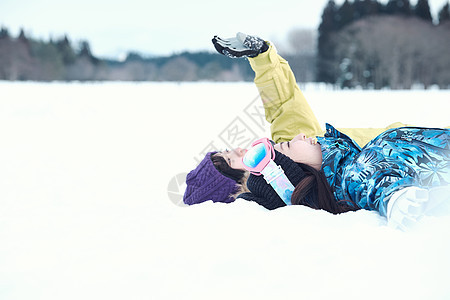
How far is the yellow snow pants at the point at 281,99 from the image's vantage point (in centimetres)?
283

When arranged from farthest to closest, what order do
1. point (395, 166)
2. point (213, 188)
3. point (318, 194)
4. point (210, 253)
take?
1. point (213, 188)
2. point (318, 194)
3. point (395, 166)
4. point (210, 253)

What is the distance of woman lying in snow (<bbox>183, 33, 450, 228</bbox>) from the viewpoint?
1496 millimetres

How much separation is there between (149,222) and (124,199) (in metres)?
1.12

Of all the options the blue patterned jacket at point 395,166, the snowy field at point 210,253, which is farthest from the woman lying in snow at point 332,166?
the snowy field at point 210,253

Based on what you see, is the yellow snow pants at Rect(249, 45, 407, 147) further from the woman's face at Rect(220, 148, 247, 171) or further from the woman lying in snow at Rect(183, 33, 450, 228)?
the woman's face at Rect(220, 148, 247, 171)

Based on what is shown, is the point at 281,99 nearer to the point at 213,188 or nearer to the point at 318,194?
the point at 213,188

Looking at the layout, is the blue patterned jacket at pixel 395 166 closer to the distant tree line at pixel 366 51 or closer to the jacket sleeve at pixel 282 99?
the jacket sleeve at pixel 282 99

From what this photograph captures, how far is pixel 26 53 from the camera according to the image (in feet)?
109

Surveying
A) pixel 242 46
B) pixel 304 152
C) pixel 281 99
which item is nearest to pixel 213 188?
pixel 304 152

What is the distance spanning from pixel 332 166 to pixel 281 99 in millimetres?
1136

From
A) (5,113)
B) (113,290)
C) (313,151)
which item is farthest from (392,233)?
(5,113)

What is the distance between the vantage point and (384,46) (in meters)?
24.4

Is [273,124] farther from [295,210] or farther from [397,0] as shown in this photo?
[397,0]

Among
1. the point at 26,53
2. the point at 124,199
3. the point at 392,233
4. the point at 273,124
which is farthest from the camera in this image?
the point at 26,53
